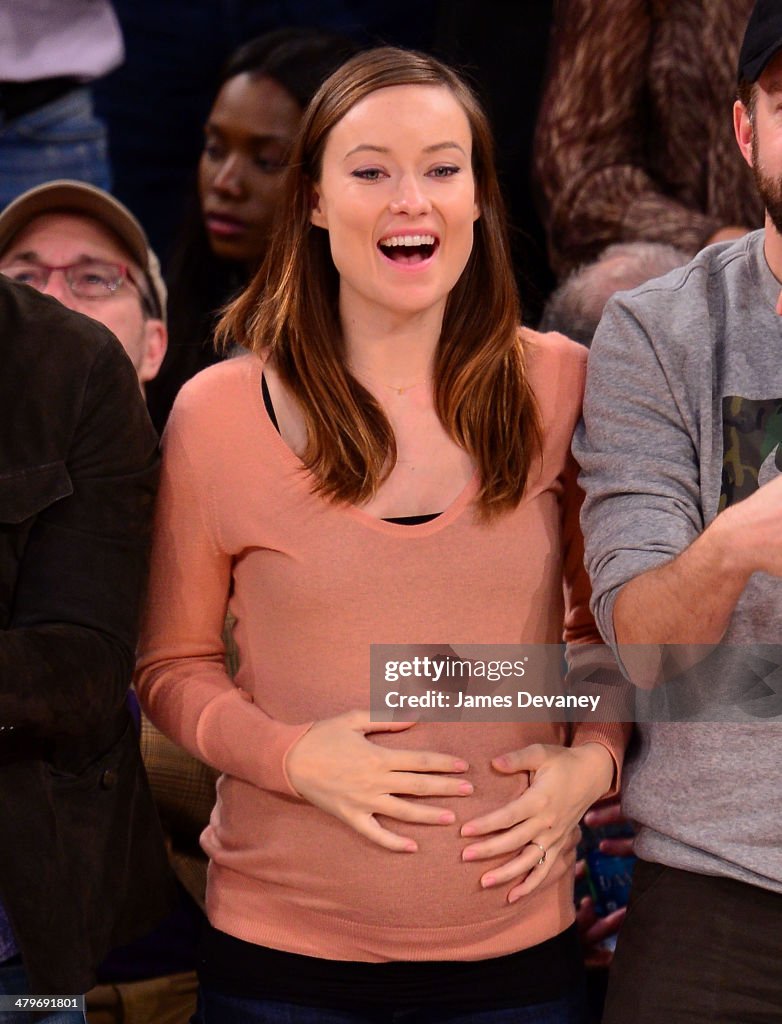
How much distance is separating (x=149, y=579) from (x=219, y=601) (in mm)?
85

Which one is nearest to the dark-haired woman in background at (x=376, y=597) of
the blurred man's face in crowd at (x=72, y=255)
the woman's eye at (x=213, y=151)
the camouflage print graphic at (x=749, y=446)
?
the camouflage print graphic at (x=749, y=446)

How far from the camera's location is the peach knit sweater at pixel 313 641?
1502 millimetres

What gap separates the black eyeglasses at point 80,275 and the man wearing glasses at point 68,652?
0.71m

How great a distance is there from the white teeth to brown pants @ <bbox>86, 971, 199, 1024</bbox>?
1014 millimetres

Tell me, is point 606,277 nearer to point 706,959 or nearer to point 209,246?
point 209,246

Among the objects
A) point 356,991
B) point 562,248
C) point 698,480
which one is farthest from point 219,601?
point 562,248

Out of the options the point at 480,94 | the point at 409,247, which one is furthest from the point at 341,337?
the point at 480,94

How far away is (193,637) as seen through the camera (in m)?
1.60

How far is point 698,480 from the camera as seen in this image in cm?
147

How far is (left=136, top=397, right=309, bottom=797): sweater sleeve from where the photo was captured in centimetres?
153

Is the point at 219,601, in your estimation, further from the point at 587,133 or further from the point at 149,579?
the point at 587,133

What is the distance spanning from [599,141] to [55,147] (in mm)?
1066

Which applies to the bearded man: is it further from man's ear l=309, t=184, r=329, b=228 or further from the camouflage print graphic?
man's ear l=309, t=184, r=329, b=228

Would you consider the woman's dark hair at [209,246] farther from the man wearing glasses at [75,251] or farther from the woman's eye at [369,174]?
the woman's eye at [369,174]
